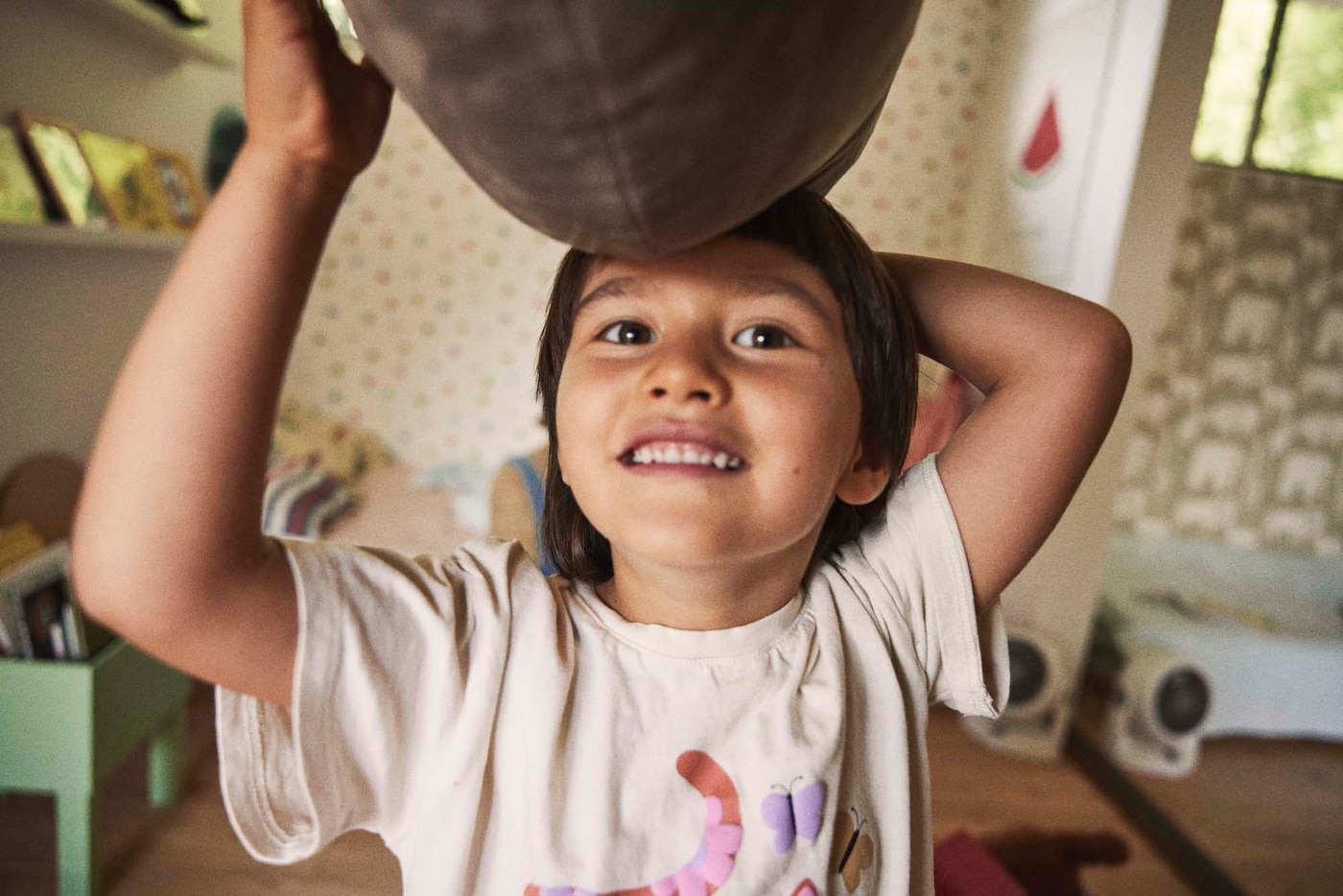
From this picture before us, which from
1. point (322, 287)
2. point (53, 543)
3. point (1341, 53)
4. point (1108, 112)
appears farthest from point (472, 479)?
point (1341, 53)

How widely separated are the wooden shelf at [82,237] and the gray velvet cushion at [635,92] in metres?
1.53

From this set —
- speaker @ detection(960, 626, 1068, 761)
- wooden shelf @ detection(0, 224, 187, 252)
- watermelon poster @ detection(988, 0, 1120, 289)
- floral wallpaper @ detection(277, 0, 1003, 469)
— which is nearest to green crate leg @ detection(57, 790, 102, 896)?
wooden shelf @ detection(0, 224, 187, 252)

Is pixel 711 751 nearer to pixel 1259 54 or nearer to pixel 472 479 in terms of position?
pixel 472 479

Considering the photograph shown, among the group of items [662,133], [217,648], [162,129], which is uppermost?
[162,129]

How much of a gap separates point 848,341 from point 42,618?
156 centimetres

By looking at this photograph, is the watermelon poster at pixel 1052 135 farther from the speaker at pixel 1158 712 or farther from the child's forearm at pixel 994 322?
the child's forearm at pixel 994 322

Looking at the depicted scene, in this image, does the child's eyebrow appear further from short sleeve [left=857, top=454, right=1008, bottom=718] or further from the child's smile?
short sleeve [left=857, top=454, right=1008, bottom=718]

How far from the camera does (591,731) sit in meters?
0.56

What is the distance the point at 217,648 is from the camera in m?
0.43

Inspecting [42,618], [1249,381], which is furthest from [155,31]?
[1249,381]

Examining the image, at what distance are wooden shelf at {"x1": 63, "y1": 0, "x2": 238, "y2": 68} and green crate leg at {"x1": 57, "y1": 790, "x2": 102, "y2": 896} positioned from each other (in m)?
1.60

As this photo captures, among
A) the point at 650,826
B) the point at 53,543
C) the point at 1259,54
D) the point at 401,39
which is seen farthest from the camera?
the point at 1259,54

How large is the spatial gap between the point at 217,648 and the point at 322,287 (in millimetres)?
2950

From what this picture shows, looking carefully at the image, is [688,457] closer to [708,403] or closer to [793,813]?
[708,403]
